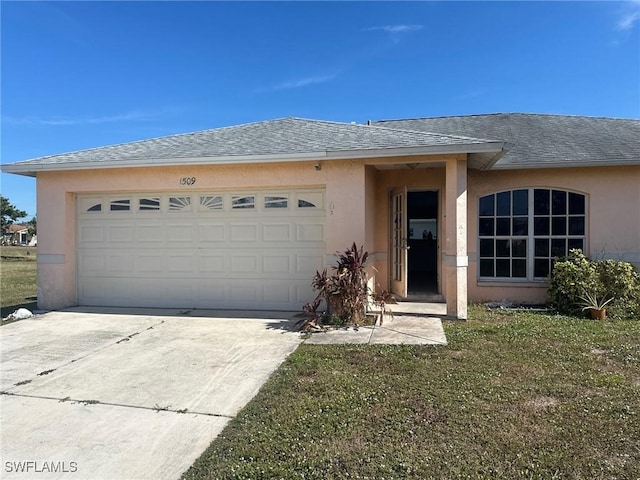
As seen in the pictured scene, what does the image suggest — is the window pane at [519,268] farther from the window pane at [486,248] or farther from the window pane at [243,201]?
the window pane at [243,201]

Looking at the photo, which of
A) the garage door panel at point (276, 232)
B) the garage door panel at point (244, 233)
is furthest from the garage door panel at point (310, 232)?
the garage door panel at point (244, 233)

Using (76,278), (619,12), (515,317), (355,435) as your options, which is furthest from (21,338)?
(619,12)

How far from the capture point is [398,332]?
6.71m

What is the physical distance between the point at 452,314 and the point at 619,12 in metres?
7.24

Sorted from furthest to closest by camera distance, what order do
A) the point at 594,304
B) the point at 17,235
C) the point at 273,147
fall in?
the point at 17,235
the point at 273,147
the point at 594,304

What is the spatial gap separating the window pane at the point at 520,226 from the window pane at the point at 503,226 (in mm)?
126

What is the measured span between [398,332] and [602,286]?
4.39m

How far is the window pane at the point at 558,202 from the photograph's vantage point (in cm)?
912

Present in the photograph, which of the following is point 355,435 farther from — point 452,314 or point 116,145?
point 116,145

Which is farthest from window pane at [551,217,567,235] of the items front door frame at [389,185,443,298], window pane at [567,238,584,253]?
front door frame at [389,185,443,298]

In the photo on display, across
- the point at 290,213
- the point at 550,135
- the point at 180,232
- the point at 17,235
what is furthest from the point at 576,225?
the point at 17,235

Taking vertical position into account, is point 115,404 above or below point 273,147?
below

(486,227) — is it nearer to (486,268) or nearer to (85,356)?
(486,268)

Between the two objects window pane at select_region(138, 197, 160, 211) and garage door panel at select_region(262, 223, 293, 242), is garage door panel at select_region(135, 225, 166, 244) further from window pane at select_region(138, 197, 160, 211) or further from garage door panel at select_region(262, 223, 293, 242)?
garage door panel at select_region(262, 223, 293, 242)
